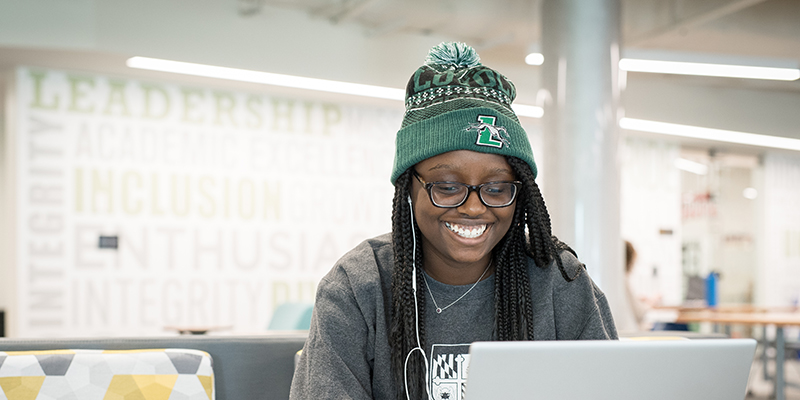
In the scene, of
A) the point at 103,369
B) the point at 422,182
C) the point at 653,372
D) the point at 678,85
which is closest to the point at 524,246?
the point at 422,182

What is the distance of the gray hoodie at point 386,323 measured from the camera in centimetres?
134

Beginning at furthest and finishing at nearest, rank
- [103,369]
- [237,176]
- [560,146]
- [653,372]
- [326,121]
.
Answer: [326,121] → [237,176] → [560,146] → [103,369] → [653,372]

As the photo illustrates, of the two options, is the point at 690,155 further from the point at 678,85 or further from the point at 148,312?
the point at 148,312

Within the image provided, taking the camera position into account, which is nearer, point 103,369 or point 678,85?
point 103,369

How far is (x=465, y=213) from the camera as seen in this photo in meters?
1.38

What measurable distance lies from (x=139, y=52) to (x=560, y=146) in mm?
3265

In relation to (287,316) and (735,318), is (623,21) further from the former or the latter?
(287,316)

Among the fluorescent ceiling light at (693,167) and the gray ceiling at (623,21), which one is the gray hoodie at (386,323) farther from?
the fluorescent ceiling light at (693,167)

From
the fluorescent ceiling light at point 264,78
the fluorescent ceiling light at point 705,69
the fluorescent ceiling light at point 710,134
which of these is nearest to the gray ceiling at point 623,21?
the fluorescent ceiling light at point 705,69

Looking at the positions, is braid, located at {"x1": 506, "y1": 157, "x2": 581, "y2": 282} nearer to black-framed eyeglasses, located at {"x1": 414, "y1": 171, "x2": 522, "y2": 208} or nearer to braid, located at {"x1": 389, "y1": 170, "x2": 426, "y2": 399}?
black-framed eyeglasses, located at {"x1": 414, "y1": 171, "x2": 522, "y2": 208}

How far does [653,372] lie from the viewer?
2.97 feet

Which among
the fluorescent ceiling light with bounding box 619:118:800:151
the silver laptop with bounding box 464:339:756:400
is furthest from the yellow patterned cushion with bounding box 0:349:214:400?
the fluorescent ceiling light with bounding box 619:118:800:151

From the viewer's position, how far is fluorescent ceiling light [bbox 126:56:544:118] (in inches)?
215

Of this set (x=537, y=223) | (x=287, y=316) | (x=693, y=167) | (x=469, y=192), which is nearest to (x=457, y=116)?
(x=469, y=192)
